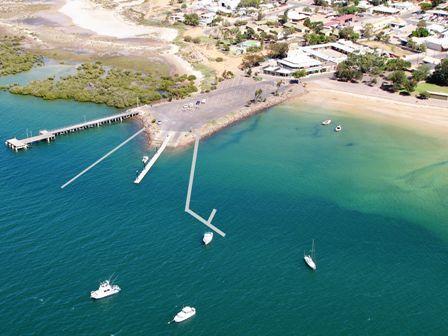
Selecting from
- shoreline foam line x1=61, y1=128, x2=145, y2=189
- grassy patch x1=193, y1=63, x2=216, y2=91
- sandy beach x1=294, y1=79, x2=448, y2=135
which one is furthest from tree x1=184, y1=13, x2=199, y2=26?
shoreline foam line x1=61, y1=128, x2=145, y2=189

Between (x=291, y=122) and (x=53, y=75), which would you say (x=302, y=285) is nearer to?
(x=291, y=122)

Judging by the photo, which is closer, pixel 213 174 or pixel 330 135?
pixel 213 174

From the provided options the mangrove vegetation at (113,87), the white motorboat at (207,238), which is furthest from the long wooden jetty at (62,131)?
the white motorboat at (207,238)

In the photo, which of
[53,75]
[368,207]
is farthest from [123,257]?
[53,75]

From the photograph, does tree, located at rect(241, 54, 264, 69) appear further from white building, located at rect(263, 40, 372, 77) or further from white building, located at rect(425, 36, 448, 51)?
white building, located at rect(425, 36, 448, 51)

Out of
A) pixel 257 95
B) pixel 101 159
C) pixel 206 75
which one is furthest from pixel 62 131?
pixel 206 75

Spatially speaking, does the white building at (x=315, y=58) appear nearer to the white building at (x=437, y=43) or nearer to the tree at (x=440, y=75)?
the white building at (x=437, y=43)
